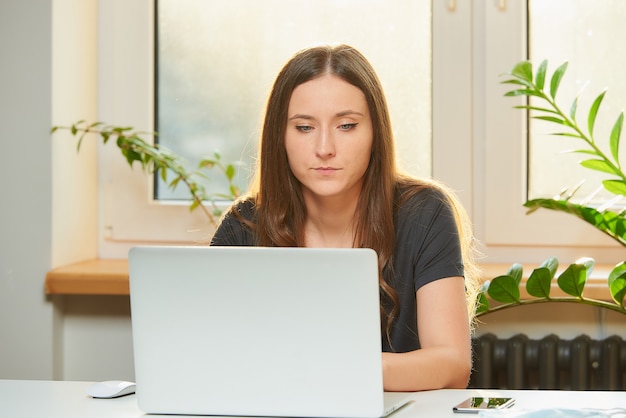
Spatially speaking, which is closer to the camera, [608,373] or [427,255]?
[427,255]

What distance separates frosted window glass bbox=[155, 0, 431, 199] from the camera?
106 inches

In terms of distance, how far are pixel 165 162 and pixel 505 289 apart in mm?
1050

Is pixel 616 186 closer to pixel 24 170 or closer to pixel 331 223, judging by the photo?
pixel 331 223

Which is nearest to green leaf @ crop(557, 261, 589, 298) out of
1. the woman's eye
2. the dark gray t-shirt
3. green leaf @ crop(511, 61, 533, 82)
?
the dark gray t-shirt

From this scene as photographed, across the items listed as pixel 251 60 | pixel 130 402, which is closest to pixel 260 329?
pixel 130 402

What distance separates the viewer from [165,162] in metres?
2.57

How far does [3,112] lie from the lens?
249 centimetres

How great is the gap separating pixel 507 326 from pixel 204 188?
2.99 feet

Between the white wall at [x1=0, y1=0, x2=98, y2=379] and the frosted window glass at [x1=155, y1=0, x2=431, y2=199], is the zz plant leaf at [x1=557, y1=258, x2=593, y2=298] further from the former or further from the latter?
the white wall at [x1=0, y1=0, x2=98, y2=379]

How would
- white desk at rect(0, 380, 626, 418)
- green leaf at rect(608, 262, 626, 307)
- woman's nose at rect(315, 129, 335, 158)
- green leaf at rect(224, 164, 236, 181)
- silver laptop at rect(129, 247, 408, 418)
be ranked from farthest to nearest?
green leaf at rect(224, 164, 236, 181), green leaf at rect(608, 262, 626, 307), woman's nose at rect(315, 129, 335, 158), white desk at rect(0, 380, 626, 418), silver laptop at rect(129, 247, 408, 418)

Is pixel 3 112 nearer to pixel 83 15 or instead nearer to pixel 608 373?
pixel 83 15

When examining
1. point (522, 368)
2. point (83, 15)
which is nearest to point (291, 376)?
point (522, 368)

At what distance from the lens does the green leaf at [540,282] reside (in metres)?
1.88

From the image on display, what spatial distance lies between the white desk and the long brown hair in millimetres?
457
